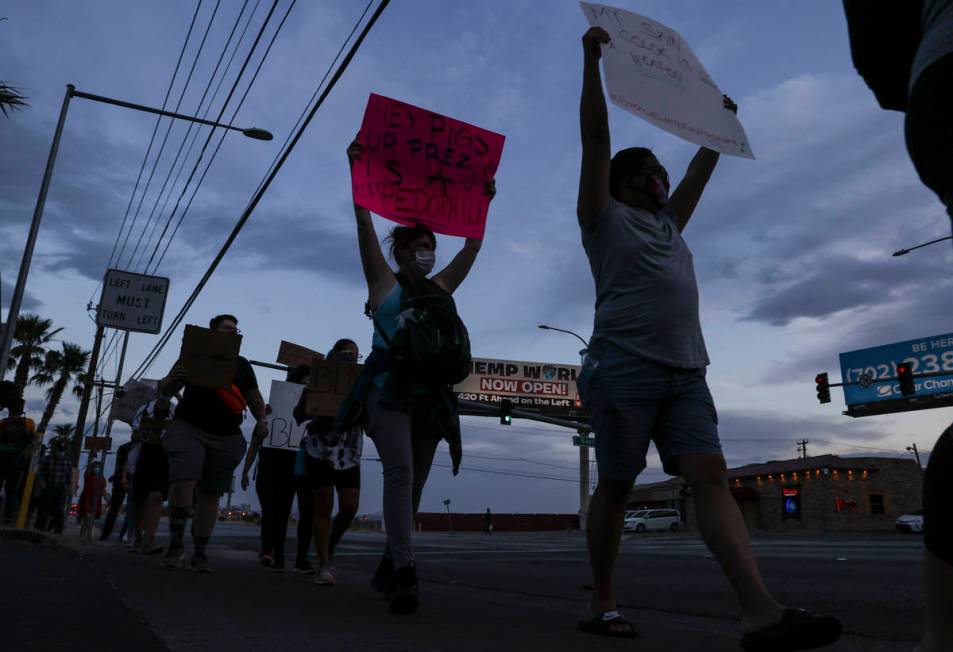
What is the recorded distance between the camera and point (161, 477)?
8203 millimetres

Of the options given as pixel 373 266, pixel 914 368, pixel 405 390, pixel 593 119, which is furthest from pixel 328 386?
pixel 914 368

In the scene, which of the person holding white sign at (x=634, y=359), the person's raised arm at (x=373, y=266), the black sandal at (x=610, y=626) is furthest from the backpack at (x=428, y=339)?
the black sandal at (x=610, y=626)

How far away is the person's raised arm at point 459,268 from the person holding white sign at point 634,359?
1192mm

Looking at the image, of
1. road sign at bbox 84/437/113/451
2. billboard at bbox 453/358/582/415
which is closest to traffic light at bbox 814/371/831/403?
road sign at bbox 84/437/113/451

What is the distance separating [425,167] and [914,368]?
2306 inches

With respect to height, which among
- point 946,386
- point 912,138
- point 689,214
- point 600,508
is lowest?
point 600,508

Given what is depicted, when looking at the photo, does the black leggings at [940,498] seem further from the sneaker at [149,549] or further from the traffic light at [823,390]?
the traffic light at [823,390]

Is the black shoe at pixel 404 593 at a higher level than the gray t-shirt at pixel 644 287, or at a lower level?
lower

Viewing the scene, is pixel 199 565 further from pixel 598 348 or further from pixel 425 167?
pixel 598 348

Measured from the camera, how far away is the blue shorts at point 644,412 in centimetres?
269

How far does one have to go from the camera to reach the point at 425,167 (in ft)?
15.5

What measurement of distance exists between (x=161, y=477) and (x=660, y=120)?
702 centimetres

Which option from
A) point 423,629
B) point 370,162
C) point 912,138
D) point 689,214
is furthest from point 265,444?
point 912,138

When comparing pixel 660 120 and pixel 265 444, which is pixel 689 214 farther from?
pixel 265 444
